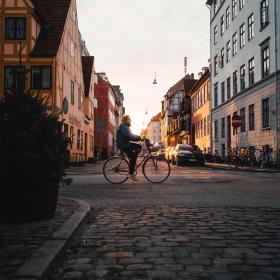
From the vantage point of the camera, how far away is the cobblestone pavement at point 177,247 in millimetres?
3490

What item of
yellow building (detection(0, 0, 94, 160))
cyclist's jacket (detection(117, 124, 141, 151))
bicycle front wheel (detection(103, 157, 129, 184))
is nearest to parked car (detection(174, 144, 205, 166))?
yellow building (detection(0, 0, 94, 160))

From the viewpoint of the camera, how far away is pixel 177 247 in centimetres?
432

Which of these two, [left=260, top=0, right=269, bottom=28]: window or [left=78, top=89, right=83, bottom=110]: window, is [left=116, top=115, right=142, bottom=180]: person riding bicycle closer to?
[left=260, top=0, right=269, bottom=28]: window

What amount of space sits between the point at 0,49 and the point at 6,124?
22467 mm

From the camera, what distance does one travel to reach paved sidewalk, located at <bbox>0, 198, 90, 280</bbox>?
322 centimetres

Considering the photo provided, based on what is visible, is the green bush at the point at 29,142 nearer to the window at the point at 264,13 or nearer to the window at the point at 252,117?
the window at the point at 264,13

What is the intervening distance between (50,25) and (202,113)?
24004 mm

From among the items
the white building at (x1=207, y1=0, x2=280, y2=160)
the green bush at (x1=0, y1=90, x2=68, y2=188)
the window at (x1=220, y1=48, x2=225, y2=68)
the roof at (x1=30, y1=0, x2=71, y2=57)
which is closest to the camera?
the green bush at (x1=0, y1=90, x2=68, y2=188)

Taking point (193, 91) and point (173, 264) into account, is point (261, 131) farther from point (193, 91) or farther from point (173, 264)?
point (193, 91)

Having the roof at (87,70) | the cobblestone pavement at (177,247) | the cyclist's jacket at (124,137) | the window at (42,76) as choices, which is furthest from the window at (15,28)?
the cobblestone pavement at (177,247)

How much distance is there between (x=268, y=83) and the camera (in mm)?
25250

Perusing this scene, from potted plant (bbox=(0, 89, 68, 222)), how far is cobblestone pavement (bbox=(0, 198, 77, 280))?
0.76ft

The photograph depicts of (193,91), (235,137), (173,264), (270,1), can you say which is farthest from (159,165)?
(193,91)

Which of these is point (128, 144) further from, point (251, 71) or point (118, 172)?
point (251, 71)
